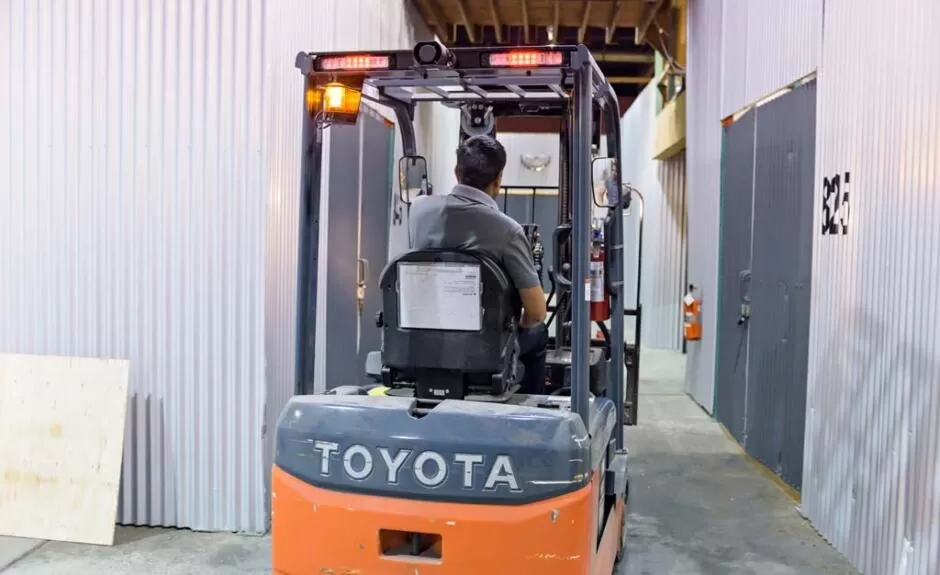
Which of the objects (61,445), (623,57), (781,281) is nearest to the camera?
(61,445)

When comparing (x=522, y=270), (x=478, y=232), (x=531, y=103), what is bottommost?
(x=522, y=270)

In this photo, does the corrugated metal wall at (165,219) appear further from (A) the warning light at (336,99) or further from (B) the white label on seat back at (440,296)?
(B) the white label on seat back at (440,296)

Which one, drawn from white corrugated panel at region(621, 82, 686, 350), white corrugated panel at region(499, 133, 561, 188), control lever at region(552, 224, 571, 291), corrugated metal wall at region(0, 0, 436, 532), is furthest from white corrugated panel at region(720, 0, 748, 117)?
white corrugated panel at region(621, 82, 686, 350)

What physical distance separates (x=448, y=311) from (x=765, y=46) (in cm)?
501

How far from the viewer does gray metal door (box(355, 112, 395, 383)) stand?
6.85 metres

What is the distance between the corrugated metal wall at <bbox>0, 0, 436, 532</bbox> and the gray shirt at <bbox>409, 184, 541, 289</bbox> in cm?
201

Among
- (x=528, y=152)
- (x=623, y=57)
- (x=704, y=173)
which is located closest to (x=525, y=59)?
(x=704, y=173)

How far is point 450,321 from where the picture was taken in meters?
3.13

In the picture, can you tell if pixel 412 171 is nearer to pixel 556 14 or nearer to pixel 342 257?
pixel 342 257

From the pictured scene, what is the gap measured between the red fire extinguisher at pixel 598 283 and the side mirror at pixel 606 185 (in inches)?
7.1

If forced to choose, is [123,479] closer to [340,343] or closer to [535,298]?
[340,343]

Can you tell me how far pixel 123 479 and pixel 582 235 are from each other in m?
3.92

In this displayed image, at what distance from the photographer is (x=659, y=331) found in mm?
15203

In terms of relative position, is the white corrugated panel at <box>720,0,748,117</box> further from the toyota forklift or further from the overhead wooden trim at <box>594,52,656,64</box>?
the overhead wooden trim at <box>594,52,656,64</box>
